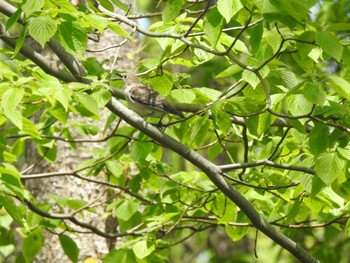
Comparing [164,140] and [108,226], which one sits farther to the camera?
[108,226]

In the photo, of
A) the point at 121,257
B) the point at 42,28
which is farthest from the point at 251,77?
the point at 121,257

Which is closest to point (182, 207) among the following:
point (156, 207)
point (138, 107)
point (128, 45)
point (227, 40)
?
point (156, 207)

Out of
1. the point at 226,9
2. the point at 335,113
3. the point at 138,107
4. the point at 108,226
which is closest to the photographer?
the point at 226,9

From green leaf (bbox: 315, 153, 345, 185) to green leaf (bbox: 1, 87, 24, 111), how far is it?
1.52 m

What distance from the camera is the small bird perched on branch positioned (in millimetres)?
4477

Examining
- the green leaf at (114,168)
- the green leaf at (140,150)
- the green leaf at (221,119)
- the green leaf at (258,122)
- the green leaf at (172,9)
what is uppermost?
the green leaf at (172,9)

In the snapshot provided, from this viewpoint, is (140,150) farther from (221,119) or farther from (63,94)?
(63,94)

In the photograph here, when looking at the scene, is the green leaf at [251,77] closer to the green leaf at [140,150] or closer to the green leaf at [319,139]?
the green leaf at [319,139]

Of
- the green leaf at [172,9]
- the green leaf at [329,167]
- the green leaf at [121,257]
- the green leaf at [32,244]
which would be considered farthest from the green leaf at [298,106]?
the green leaf at [32,244]

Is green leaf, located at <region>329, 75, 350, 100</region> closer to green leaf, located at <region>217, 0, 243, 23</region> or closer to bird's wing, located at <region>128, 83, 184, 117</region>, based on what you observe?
green leaf, located at <region>217, 0, 243, 23</region>

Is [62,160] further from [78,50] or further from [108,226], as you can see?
[78,50]

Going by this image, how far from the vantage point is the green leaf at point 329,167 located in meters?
3.40

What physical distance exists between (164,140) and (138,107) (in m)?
1.00

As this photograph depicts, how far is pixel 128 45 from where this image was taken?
264 inches
